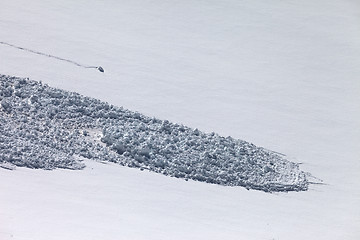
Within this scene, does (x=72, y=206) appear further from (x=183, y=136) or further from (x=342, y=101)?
(x=342, y=101)

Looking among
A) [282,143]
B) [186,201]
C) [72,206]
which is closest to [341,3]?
[282,143]

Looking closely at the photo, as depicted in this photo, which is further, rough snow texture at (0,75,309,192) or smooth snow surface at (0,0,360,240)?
rough snow texture at (0,75,309,192)

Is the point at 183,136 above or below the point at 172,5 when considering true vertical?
below

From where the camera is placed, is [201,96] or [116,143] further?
[201,96]

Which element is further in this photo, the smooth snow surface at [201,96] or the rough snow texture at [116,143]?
the rough snow texture at [116,143]
